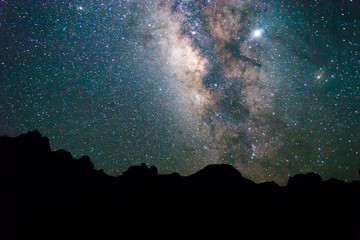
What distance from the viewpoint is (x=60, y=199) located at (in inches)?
1230

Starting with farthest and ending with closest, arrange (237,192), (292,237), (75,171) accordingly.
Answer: (237,192) → (75,171) → (292,237)

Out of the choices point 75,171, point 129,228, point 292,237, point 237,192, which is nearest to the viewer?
point 292,237

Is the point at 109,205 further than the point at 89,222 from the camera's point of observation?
Yes

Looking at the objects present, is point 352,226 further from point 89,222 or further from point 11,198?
point 11,198

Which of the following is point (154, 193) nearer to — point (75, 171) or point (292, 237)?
point (75, 171)

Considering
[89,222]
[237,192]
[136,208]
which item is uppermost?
[237,192]

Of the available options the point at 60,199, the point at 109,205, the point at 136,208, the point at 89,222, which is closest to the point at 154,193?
the point at 136,208

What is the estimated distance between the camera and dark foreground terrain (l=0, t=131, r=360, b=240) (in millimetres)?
28141

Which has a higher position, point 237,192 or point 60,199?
point 237,192

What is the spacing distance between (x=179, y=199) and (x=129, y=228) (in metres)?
9.09

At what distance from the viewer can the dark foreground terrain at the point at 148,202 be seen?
28141mm

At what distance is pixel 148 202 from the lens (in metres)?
34.7

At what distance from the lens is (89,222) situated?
2955 cm

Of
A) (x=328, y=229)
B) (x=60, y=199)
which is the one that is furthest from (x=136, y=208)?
(x=328, y=229)
